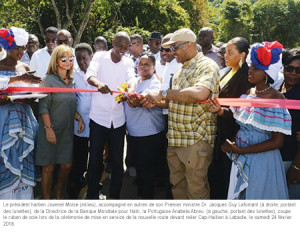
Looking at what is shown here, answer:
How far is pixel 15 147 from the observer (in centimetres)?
350

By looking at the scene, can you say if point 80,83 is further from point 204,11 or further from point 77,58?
point 204,11

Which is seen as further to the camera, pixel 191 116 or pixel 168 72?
pixel 168 72

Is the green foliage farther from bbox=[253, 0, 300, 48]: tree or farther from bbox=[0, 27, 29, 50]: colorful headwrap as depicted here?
bbox=[253, 0, 300, 48]: tree

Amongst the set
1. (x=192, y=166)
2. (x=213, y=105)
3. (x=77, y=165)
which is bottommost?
(x=77, y=165)

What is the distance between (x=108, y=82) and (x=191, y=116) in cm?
133

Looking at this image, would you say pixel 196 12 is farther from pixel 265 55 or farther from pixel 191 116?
pixel 265 55

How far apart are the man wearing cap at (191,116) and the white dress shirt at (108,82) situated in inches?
30.2

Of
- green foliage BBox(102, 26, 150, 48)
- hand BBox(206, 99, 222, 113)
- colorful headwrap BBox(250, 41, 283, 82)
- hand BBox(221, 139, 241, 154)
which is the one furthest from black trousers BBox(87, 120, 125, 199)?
green foliage BBox(102, 26, 150, 48)

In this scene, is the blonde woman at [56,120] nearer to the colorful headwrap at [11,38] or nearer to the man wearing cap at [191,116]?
the colorful headwrap at [11,38]

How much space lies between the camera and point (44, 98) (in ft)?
11.9

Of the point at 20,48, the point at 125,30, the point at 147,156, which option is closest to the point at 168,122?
the point at 147,156

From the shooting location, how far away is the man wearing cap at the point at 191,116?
3113 mm
